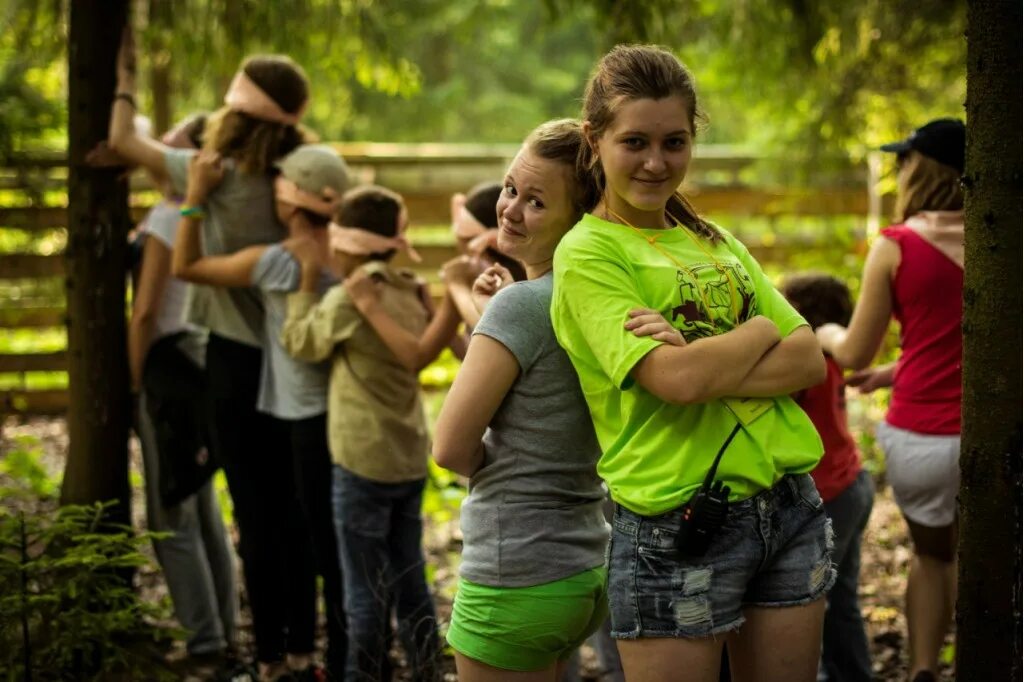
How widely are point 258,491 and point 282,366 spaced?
19.6 inches

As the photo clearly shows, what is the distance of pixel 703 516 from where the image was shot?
2.31 meters

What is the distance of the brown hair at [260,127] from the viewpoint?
4.36m

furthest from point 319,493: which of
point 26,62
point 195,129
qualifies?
point 26,62

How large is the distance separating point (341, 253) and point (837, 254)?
18.0 ft

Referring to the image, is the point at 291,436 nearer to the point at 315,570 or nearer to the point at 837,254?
the point at 315,570

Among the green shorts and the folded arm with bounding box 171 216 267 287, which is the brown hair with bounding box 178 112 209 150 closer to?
the folded arm with bounding box 171 216 267 287

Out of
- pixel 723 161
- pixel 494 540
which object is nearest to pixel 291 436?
pixel 494 540

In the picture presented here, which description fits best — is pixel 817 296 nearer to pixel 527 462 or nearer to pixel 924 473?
pixel 924 473

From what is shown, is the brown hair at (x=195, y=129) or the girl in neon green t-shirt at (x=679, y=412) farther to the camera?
the brown hair at (x=195, y=129)

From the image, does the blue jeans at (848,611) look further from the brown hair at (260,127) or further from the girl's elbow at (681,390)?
the brown hair at (260,127)

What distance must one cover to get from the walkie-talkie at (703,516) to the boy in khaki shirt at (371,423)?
177 centimetres

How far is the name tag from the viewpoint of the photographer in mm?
2443

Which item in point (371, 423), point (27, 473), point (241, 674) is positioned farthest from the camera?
point (27, 473)

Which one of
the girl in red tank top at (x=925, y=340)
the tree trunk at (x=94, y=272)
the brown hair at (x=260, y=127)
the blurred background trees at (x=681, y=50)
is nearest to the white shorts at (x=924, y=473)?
the girl in red tank top at (x=925, y=340)
